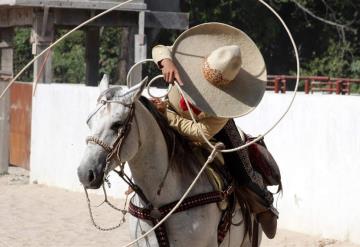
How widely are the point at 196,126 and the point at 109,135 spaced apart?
33.8 inches

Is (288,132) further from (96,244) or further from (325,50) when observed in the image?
(325,50)

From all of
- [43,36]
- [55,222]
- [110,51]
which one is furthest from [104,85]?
[110,51]

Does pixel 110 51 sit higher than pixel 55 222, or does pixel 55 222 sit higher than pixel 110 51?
pixel 110 51

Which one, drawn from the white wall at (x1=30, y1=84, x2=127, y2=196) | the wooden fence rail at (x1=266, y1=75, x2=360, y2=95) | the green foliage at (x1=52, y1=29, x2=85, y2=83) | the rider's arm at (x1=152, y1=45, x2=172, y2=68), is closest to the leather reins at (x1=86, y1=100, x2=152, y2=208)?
the rider's arm at (x1=152, y1=45, x2=172, y2=68)

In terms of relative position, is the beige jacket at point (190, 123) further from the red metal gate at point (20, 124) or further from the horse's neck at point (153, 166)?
the red metal gate at point (20, 124)

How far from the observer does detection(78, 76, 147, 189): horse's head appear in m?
5.75

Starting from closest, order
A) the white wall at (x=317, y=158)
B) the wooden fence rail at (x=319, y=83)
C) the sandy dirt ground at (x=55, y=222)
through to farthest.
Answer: the white wall at (x=317, y=158) < the sandy dirt ground at (x=55, y=222) < the wooden fence rail at (x=319, y=83)

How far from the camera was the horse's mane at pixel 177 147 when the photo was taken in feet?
21.4

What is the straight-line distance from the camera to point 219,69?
21.7ft

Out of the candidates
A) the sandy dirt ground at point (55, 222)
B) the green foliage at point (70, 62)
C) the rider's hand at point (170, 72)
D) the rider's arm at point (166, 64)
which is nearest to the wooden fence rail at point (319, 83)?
the sandy dirt ground at point (55, 222)

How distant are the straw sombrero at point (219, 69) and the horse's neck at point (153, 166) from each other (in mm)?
371

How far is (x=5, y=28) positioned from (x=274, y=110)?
34.6 feet

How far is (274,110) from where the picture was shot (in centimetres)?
1194

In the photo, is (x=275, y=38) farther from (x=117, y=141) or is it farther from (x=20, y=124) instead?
(x=117, y=141)
